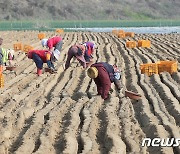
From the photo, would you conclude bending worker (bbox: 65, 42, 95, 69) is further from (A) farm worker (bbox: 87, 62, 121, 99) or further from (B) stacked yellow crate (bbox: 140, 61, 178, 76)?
(A) farm worker (bbox: 87, 62, 121, 99)

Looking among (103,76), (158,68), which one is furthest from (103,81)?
(158,68)

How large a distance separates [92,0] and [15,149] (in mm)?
80462

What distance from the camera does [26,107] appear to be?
297 inches

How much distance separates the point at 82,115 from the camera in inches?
277

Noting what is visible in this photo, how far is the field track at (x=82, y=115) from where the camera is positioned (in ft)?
18.3

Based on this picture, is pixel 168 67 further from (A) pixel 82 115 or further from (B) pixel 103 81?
(A) pixel 82 115

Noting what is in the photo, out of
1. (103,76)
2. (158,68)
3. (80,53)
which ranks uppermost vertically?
(103,76)

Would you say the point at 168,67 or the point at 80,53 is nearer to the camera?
the point at 168,67

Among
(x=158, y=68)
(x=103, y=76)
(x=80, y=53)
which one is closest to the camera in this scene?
(x=103, y=76)

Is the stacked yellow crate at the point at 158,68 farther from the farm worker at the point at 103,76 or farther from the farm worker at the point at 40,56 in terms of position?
the farm worker at the point at 103,76

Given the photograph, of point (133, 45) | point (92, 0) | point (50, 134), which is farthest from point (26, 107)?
point (92, 0)

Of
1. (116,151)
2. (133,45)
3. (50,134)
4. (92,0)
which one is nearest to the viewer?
(116,151)

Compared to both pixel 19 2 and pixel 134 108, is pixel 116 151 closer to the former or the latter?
pixel 134 108

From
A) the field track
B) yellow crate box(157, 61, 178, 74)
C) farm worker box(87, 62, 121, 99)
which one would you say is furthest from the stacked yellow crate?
farm worker box(87, 62, 121, 99)
